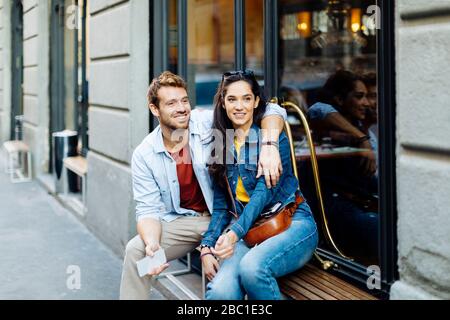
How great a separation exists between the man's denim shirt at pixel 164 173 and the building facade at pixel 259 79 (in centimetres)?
A: 86

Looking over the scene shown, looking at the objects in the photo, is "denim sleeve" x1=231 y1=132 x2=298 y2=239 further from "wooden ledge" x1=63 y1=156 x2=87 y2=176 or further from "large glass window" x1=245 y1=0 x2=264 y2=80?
"wooden ledge" x1=63 y1=156 x2=87 y2=176

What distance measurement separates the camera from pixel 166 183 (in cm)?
377

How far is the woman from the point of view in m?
3.07

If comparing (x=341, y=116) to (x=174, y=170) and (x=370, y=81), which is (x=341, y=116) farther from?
(x=174, y=170)

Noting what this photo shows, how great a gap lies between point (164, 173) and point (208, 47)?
5.82 m

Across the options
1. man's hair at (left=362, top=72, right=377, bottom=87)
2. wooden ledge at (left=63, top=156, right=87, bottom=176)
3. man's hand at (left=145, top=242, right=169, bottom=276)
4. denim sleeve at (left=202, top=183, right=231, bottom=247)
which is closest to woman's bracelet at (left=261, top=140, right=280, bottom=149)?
denim sleeve at (left=202, top=183, right=231, bottom=247)

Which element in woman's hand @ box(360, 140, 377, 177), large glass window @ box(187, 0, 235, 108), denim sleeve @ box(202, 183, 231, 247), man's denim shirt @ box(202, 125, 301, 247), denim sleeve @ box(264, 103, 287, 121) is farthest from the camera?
large glass window @ box(187, 0, 235, 108)

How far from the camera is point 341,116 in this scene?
5812 millimetres

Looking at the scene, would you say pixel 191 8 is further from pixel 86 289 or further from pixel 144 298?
pixel 144 298

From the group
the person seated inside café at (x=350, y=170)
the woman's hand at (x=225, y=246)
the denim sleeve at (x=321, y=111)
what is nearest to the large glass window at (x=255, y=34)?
the denim sleeve at (x=321, y=111)

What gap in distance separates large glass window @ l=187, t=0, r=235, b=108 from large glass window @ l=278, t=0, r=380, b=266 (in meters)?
1.04

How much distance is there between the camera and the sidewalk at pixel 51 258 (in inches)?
201
